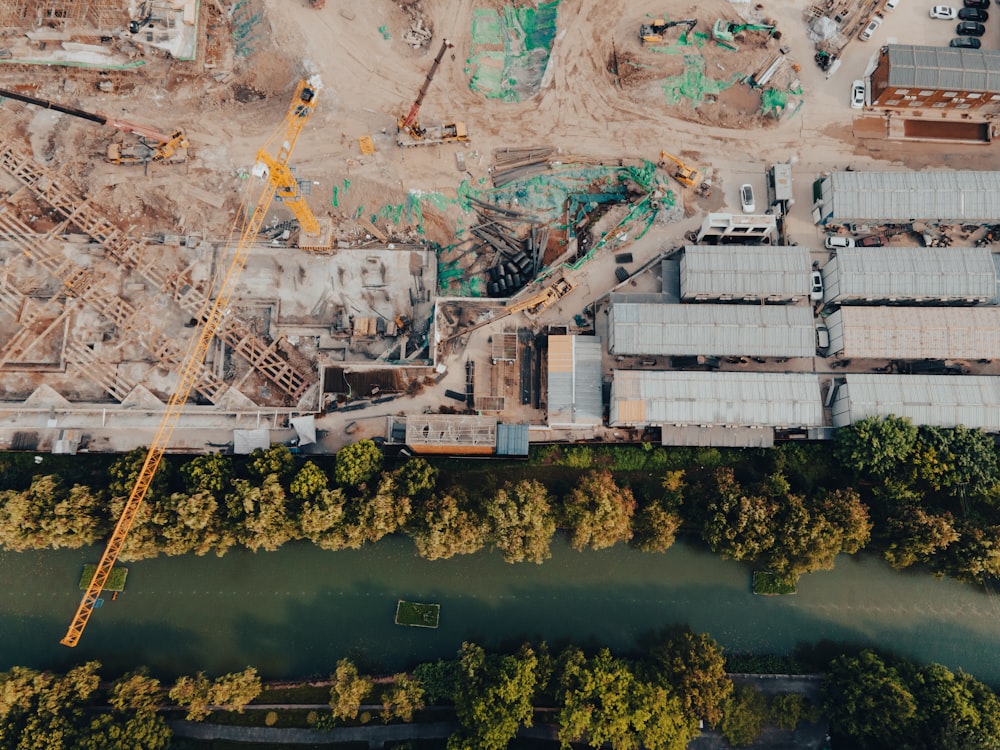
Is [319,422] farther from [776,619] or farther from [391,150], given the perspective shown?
[776,619]

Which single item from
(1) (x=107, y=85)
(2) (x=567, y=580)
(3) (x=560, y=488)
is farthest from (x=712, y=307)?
(1) (x=107, y=85)

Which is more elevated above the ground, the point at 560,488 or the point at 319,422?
the point at 319,422

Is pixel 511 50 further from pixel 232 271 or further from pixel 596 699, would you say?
pixel 596 699

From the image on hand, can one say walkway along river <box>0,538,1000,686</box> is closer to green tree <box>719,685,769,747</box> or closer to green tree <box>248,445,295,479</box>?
green tree <box>719,685,769,747</box>

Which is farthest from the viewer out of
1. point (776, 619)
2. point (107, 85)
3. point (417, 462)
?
point (107, 85)

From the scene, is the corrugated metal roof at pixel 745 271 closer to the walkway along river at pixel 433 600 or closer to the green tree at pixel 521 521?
the green tree at pixel 521 521

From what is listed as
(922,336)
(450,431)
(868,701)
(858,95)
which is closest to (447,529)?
(450,431)

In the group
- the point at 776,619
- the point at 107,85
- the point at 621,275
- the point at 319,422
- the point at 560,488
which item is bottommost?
the point at 776,619
